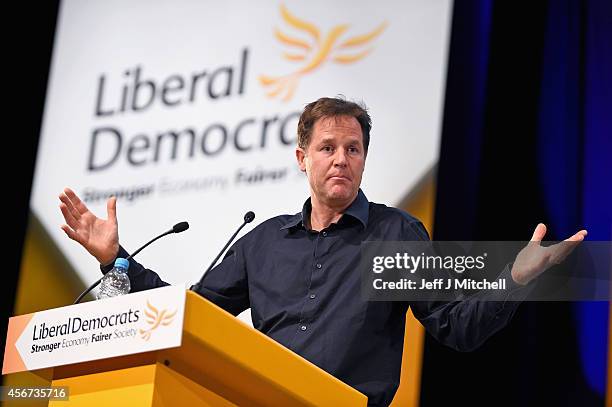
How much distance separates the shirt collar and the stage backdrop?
0.96 metres

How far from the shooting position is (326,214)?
295 centimetres

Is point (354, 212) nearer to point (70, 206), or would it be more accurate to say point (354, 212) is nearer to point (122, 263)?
point (122, 263)

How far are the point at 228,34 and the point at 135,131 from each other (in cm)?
66

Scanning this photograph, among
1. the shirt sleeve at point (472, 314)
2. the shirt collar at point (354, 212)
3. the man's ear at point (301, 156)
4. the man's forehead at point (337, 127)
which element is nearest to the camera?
the shirt sleeve at point (472, 314)

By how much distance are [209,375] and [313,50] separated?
2.48 metres

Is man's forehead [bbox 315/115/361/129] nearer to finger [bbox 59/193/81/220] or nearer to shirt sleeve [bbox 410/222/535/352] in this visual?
shirt sleeve [bbox 410/222/535/352]

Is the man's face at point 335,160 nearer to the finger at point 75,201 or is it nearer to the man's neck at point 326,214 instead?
the man's neck at point 326,214

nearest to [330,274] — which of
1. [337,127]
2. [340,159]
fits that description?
[340,159]

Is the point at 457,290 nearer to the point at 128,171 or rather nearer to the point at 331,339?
the point at 331,339

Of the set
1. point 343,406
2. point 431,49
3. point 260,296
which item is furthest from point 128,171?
point 343,406

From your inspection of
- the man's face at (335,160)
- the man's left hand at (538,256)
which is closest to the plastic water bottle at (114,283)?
the man's face at (335,160)

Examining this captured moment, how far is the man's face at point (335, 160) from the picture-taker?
290 centimetres

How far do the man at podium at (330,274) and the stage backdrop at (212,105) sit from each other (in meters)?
0.98

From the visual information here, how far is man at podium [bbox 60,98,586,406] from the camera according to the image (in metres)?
2.53
